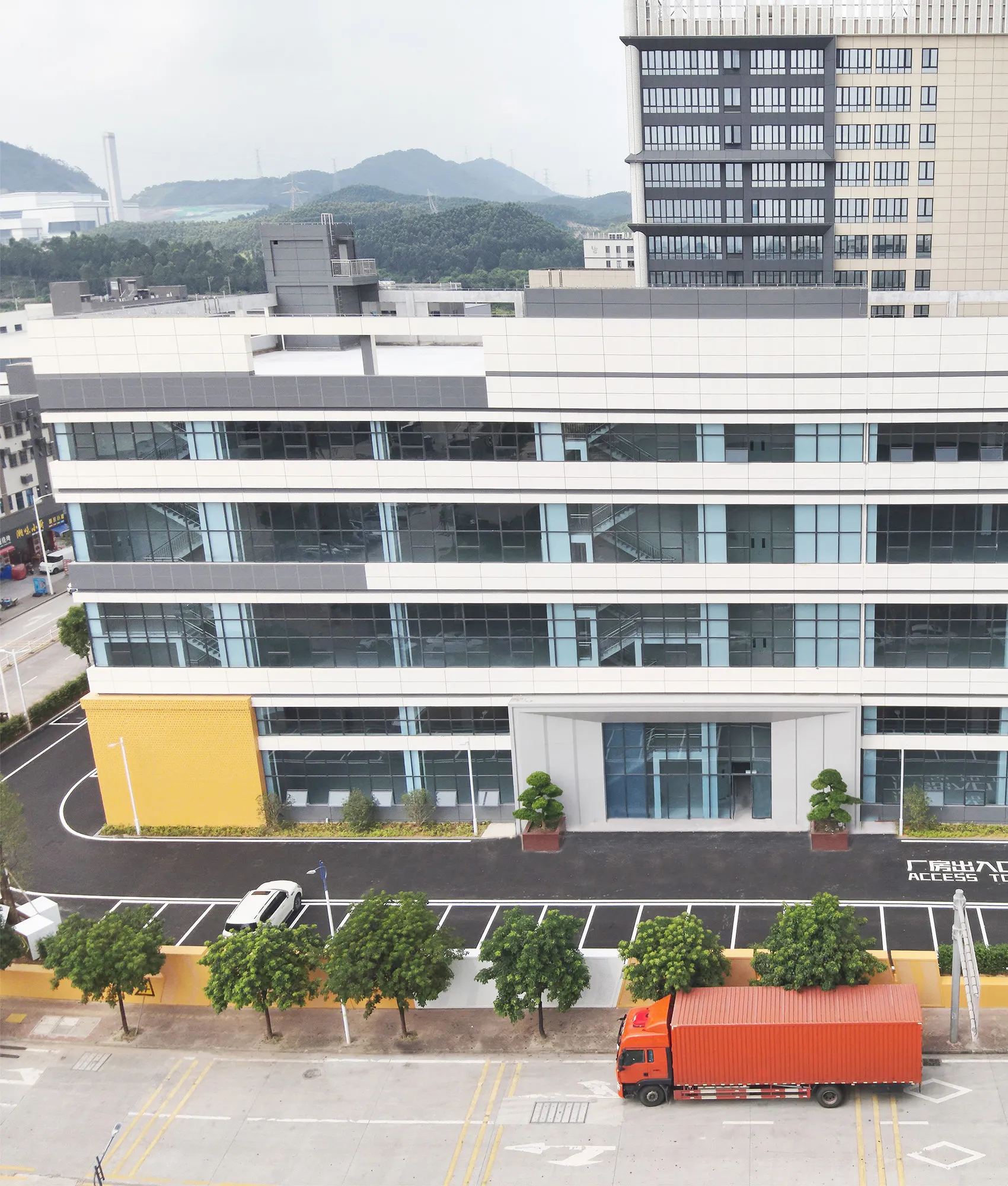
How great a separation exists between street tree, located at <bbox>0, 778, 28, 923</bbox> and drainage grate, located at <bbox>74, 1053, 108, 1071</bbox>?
21.3ft

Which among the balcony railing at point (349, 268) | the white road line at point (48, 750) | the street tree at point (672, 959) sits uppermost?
the balcony railing at point (349, 268)

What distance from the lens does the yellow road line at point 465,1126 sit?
29.1m

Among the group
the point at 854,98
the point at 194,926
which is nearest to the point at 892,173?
the point at 854,98

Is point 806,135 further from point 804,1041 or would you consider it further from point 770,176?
point 804,1041

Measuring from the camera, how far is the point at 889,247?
88.6 m

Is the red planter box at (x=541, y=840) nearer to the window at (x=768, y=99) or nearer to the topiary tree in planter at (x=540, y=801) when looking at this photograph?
the topiary tree in planter at (x=540, y=801)

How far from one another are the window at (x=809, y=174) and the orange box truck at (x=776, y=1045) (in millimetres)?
72676

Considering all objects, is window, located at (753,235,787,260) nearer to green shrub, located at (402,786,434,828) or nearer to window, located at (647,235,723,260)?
window, located at (647,235,723,260)

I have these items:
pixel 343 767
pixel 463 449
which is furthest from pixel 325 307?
pixel 343 767

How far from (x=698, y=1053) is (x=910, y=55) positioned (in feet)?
251

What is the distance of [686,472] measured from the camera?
41844 mm

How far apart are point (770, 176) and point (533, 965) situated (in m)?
75.1

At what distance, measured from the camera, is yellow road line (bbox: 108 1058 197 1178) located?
30.4m

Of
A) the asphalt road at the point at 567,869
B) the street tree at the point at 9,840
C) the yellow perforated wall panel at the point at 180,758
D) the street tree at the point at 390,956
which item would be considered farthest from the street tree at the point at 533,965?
the street tree at the point at 9,840
